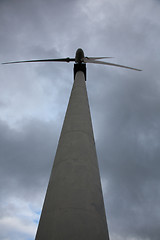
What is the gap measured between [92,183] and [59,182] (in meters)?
1.36

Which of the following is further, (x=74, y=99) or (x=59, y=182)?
(x=74, y=99)

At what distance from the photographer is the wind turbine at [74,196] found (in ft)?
21.3

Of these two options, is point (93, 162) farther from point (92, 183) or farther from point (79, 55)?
point (79, 55)

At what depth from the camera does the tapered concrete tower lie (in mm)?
6492

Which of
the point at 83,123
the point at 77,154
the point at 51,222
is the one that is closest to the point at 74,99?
the point at 83,123

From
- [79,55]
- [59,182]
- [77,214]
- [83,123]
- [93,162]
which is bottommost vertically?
[77,214]

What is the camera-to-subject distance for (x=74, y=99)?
13.9 m

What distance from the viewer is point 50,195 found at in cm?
783

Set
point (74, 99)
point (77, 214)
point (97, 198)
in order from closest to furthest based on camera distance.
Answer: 1. point (77, 214)
2. point (97, 198)
3. point (74, 99)

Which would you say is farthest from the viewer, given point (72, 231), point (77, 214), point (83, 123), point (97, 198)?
point (83, 123)

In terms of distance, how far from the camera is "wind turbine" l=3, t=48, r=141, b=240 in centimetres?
650

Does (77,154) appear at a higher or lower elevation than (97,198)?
higher

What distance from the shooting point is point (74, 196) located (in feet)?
23.8

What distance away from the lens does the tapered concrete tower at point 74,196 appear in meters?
6.49
